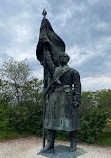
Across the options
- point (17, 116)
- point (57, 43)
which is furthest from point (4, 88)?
point (57, 43)

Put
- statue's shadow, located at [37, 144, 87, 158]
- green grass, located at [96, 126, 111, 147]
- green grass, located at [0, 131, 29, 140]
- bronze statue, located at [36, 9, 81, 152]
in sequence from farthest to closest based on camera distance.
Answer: green grass, located at [0, 131, 29, 140]
green grass, located at [96, 126, 111, 147]
bronze statue, located at [36, 9, 81, 152]
statue's shadow, located at [37, 144, 87, 158]

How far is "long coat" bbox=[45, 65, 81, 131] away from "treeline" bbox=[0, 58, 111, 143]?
4.21 m

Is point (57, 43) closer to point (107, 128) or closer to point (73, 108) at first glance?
point (73, 108)

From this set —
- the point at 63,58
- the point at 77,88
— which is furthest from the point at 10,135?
the point at 63,58

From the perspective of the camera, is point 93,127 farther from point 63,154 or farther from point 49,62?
point 49,62

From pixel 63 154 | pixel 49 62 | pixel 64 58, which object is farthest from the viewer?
pixel 49 62

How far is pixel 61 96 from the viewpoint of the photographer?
437 centimetres

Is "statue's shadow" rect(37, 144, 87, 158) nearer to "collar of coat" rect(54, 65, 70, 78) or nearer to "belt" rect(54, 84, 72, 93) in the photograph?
"belt" rect(54, 84, 72, 93)

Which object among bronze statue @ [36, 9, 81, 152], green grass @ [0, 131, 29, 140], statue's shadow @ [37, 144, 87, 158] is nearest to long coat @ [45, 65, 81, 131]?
bronze statue @ [36, 9, 81, 152]

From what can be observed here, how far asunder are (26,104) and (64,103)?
5.85m

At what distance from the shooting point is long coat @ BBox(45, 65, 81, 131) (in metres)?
4.25

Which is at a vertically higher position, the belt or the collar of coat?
the collar of coat

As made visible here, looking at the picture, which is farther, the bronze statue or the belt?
the belt

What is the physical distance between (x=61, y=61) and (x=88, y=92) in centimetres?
517
